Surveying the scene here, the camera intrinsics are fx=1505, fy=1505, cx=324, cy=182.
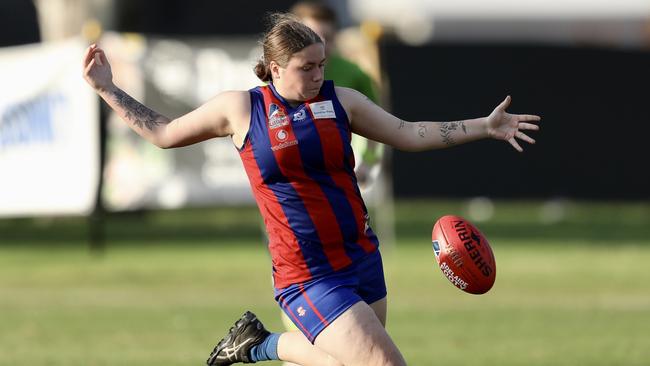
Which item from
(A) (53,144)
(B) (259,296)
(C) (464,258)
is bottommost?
(B) (259,296)

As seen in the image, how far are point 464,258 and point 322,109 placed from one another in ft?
A: 3.65

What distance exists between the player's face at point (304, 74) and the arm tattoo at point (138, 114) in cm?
76

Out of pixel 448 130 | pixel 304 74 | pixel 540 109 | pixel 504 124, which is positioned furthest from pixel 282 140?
pixel 540 109

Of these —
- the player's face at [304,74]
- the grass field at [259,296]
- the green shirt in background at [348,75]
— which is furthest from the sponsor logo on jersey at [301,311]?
the grass field at [259,296]

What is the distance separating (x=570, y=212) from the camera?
28531 mm

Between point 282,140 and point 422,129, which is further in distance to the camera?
point 422,129

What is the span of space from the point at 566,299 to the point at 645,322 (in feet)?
6.51

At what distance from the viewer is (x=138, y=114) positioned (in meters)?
7.82

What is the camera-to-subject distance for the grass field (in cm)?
1174

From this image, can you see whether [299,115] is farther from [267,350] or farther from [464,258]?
[267,350]

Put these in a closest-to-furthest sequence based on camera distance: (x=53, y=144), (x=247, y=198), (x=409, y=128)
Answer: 1. (x=409, y=128)
2. (x=53, y=144)
3. (x=247, y=198)

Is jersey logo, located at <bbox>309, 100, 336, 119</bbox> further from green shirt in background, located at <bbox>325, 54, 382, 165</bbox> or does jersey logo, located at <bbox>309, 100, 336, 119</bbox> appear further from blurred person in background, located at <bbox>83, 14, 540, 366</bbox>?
green shirt in background, located at <bbox>325, 54, 382, 165</bbox>

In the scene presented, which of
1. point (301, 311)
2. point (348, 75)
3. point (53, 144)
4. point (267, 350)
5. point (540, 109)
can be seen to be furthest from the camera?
point (540, 109)

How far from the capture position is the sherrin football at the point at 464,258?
777cm
